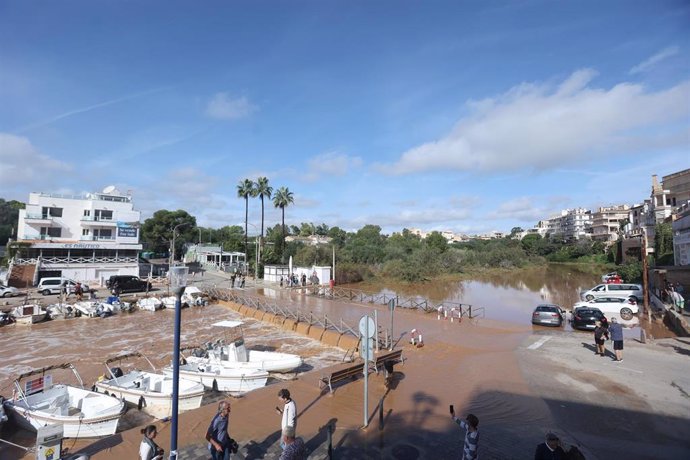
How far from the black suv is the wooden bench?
1153 inches

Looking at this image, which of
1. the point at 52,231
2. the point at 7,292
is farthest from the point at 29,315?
the point at 52,231

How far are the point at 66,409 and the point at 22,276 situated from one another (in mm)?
37034

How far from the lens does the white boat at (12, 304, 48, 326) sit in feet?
78.7

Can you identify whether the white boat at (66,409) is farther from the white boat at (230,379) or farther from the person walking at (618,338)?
the person walking at (618,338)

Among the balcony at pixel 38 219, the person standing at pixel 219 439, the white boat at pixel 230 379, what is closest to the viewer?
the person standing at pixel 219 439

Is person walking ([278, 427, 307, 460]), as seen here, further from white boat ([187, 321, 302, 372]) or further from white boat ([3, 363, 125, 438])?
white boat ([187, 321, 302, 372])

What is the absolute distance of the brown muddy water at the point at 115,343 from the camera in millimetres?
15188

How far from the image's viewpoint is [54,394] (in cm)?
1109

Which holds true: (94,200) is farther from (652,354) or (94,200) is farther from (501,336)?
(652,354)

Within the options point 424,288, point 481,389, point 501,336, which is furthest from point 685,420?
point 424,288

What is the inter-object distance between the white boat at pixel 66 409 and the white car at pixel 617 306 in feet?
79.3

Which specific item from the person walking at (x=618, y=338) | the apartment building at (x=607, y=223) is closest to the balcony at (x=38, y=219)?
the person walking at (x=618, y=338)

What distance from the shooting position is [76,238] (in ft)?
146

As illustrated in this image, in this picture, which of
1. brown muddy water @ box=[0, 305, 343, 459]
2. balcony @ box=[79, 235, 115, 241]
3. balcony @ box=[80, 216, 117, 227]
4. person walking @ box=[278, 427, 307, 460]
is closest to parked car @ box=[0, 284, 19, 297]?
brown muddy water @ box=[0, 305, 343, 459]
